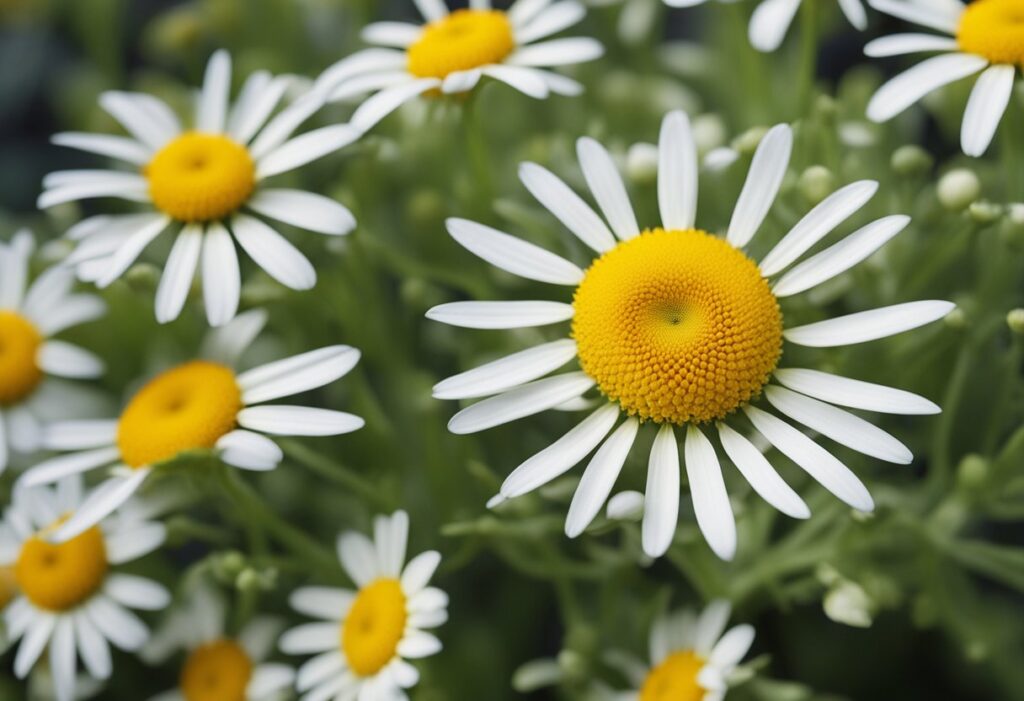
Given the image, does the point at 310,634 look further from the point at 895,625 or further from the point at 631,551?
the point at 895,625

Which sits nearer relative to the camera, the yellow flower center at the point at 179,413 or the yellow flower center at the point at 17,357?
the yellow flower center at the point at 179,413

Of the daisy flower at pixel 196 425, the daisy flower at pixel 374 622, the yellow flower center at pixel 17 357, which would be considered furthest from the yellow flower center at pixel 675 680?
the yellow flower center at pixel 17 357

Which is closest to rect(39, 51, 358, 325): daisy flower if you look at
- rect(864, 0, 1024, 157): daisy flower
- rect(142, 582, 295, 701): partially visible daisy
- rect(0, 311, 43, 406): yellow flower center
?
rect(0, 311, 43, 406): yellow flower center

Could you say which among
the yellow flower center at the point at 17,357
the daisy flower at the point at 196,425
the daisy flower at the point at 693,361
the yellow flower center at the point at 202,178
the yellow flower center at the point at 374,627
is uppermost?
the yellow flower center at the point at 202,178

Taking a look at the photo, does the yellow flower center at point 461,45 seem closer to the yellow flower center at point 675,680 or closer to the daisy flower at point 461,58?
the daisy flower at point 461,58

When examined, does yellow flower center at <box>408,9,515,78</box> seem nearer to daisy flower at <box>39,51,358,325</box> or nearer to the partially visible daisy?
daisy flower at <box>39,51,358,325</box>

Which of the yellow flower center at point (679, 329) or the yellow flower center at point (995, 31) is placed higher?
the yellow flower center at point (995, 31)

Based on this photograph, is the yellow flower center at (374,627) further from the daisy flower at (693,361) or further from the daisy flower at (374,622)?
the daisy flower at (693,361)

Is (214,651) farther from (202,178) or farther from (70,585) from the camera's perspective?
(202,178)
